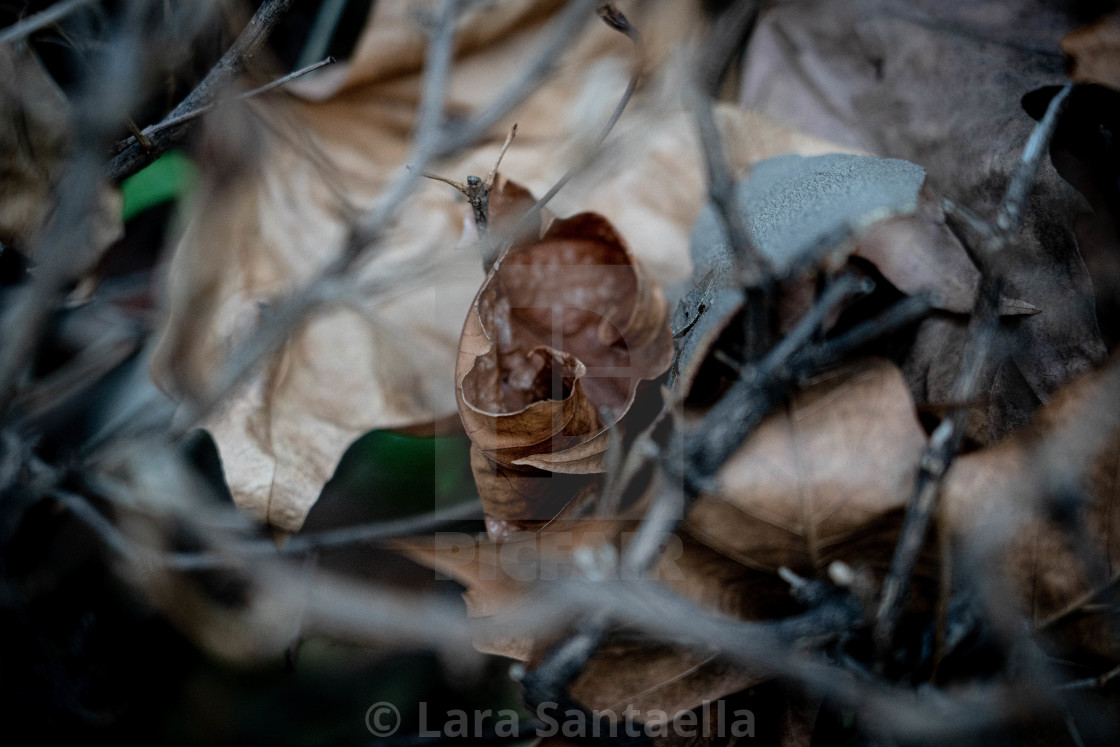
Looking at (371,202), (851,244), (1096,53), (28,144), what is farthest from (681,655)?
(28,144)

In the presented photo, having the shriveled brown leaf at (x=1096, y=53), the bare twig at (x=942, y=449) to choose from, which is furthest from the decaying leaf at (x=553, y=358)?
the shriveled brown leaf at (x=1096, y=53)

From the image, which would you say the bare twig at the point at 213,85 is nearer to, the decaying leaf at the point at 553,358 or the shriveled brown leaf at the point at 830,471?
the decaying leaf at the point at 553,358

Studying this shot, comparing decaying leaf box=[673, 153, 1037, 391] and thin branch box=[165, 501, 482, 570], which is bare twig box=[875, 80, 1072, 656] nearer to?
decaying leaf box=[673, 153, 1037, 391]

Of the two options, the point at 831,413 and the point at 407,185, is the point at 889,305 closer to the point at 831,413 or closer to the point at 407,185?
the point at 831,413

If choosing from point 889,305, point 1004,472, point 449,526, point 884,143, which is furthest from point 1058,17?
point 449,526

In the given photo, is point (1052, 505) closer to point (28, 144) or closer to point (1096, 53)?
point (1096, 53)
